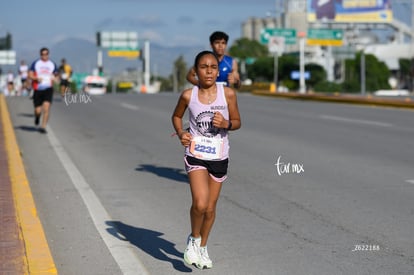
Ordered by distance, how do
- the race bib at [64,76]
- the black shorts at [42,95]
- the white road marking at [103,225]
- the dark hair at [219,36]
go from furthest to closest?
1. the race bib at [64,76]
2. the black shorts at [42,95]
3. the dark hair at [219,36]
4. the white road marking at [103,225]

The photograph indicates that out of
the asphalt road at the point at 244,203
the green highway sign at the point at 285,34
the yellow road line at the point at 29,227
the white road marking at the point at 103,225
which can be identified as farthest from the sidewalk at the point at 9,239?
the green highway sign at the point at 285,34

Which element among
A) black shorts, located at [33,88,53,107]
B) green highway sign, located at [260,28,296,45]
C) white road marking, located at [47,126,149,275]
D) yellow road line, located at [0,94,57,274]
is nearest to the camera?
yellow road line, located at [0,94,57,274]

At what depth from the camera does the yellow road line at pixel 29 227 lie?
621 cm

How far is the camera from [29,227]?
760 cm

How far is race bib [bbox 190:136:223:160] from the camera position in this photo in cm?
600

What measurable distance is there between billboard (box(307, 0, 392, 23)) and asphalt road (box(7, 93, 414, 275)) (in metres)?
75.1

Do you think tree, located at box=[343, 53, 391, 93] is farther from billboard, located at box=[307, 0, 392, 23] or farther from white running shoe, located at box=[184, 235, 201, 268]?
white running shoe, located at box=[184, 235, 201, 268]

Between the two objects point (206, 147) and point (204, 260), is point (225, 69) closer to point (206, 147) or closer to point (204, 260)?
point (206, 147)

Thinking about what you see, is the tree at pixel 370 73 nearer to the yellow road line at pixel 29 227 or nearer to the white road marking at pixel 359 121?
the white road marking at pixel 359 121

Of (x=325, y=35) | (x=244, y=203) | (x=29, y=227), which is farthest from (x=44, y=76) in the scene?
(x=325, y=35)

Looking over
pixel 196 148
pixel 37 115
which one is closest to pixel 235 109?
A: pixel 196 148

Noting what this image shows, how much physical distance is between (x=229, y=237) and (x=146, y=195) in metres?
2.67

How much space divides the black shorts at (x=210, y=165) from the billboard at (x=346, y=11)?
87009mm

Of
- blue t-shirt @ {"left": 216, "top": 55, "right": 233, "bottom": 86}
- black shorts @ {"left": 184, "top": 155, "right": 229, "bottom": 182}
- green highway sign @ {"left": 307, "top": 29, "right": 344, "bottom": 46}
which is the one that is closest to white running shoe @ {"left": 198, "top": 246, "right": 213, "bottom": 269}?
black shorts @ {"left": 184, "top": 155, "right": 229, "bottom": 182}
